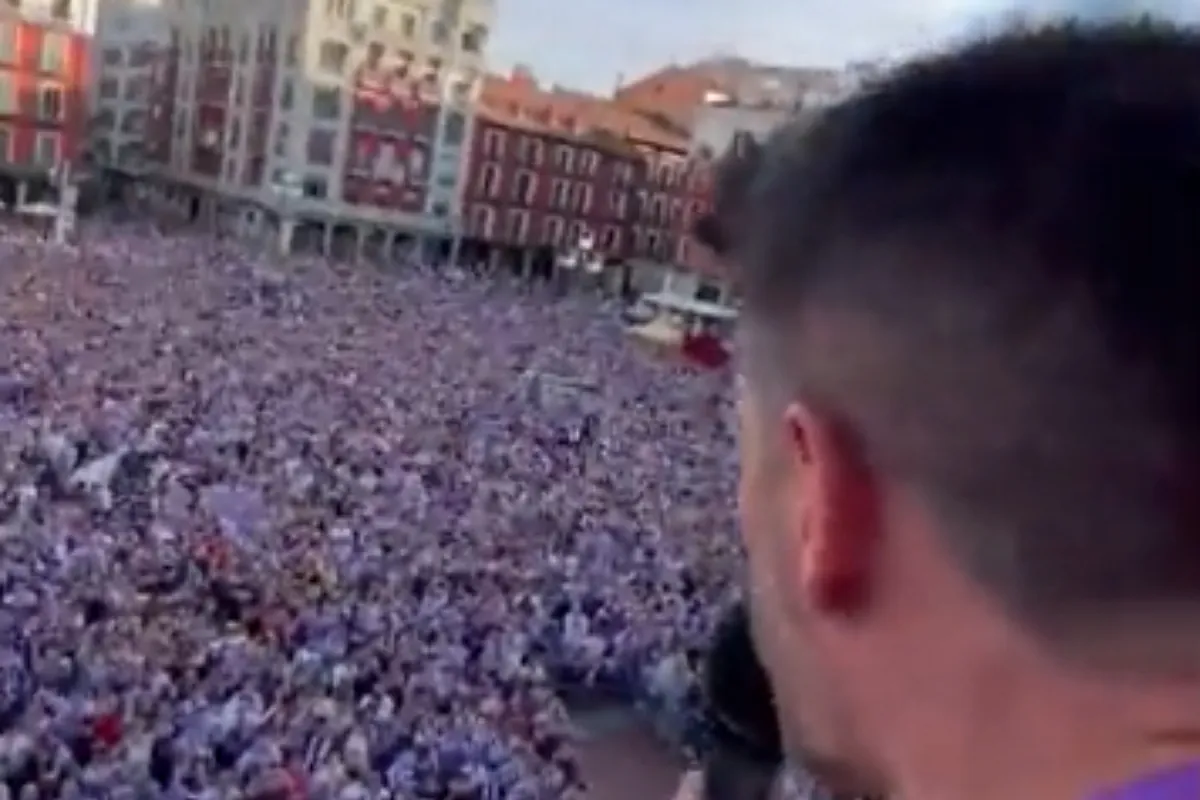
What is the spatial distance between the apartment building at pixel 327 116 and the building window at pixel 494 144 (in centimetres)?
25

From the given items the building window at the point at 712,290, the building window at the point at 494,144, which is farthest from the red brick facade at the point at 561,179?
the building window at the point at 712,290

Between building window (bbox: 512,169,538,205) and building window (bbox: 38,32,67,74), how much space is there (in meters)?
3.53

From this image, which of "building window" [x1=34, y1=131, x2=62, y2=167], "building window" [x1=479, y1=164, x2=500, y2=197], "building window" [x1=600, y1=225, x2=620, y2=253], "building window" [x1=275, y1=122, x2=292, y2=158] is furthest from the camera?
"building window" [x1=600, y1=225, x2=620, y2=253]

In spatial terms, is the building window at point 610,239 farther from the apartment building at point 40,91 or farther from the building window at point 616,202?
the apartment building at point 40,91

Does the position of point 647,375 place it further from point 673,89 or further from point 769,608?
point 673,89

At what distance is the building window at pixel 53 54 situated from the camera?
551 inches

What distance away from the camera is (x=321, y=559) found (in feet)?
10.1

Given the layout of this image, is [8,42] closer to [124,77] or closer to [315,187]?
[124,77]

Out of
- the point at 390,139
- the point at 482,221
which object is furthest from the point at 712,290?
the point at 482,221

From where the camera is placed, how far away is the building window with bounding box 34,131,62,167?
13766 mm

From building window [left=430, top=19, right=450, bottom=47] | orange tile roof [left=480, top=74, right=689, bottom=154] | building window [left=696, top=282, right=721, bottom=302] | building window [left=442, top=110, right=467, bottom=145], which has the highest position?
building window [left=430, top=19, right=450, bottom=47]

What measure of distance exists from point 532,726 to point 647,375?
5084 mm

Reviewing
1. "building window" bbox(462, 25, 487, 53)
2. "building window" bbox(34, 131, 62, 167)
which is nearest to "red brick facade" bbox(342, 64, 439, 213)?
"building window" bbox(462, 25, 487, 53)

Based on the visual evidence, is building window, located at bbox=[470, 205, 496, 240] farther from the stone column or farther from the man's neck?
the man's neck
